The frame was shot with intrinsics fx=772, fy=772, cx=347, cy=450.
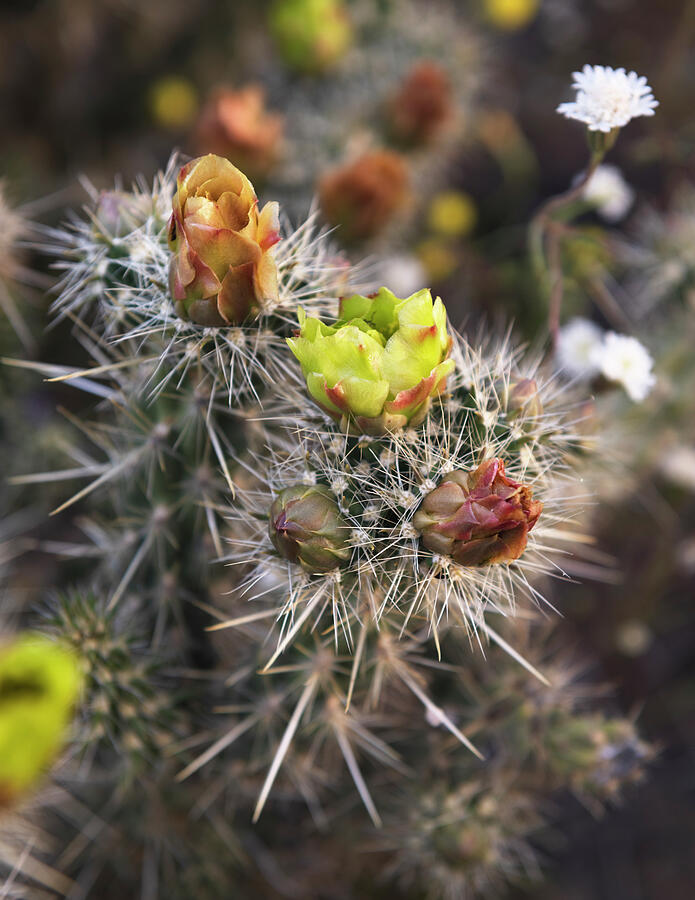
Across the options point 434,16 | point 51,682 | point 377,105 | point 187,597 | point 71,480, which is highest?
point 434,16

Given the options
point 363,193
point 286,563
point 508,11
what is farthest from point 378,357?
point 508,11

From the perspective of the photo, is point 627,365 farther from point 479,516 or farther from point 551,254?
point 479,516

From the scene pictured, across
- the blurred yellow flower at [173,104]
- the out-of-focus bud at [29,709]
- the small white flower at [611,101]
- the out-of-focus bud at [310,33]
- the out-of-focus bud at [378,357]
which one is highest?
the small white flower at [611,101]

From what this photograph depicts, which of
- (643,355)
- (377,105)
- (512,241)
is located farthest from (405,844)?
(377,105)

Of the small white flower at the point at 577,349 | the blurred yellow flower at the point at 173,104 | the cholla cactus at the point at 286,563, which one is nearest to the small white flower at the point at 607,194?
the small white flower at the point at 577,349

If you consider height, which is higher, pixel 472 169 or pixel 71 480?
pixel 472 169

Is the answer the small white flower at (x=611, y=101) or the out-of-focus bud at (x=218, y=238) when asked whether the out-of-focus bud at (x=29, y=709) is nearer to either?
the out-of-focus bud at (x=218, y=238)

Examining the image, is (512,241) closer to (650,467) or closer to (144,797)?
(650,467)
